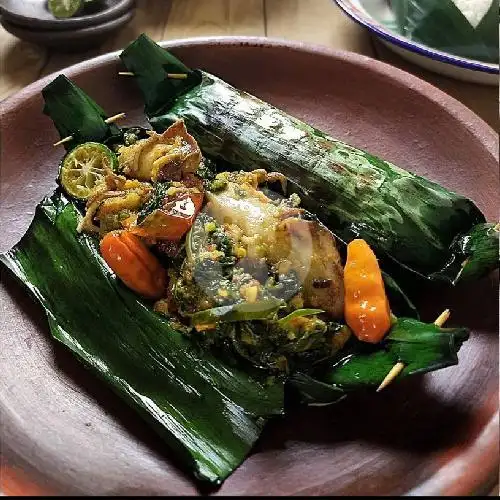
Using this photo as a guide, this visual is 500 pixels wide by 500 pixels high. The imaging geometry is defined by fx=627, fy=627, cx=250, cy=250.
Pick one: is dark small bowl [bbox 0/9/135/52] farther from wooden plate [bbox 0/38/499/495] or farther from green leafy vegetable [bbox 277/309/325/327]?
green leafy vegetable [bbox 277/309/325/327]

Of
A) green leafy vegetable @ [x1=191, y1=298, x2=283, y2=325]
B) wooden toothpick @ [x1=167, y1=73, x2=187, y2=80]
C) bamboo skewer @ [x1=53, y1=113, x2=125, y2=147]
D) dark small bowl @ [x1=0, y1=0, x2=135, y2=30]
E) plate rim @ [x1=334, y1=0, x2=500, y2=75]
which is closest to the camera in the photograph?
green leafy vegetable @ [x1=191, y1=298, x2=283, y2=325]

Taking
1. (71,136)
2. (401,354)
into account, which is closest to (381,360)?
(401,354)

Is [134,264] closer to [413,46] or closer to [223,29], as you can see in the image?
[413,46]

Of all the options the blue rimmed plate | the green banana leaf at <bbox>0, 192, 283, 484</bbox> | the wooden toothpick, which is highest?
the blue rimmed plate

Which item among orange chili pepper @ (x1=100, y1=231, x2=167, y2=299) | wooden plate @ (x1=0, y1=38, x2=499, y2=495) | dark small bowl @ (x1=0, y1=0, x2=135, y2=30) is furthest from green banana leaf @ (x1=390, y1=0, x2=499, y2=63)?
orange chili pepper @ (x1=100, y1=231, x2=167, y2=299)

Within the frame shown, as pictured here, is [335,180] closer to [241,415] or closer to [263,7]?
[241,415]

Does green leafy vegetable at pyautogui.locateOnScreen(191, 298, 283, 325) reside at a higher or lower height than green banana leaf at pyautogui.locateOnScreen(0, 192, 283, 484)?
higher

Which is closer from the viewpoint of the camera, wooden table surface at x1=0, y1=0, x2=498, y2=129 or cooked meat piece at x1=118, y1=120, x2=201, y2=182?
cooked meat piece at x1=118, y1=120, x2=201, y2=182
